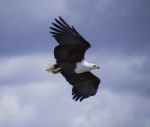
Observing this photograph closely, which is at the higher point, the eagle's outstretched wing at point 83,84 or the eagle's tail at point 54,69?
the eagle's outstretched wing at point 83,84

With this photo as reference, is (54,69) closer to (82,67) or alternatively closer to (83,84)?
(82,67)

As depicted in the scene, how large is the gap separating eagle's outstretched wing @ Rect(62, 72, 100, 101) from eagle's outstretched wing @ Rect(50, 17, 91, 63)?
166 cm

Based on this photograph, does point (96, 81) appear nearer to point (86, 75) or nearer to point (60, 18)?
point (86, 75)

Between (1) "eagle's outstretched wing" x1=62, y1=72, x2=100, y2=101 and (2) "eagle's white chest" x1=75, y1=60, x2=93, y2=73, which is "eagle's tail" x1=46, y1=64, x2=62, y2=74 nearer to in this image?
(2) "eagle's white chest" x1=75, y1=60, x2=93, y2=73

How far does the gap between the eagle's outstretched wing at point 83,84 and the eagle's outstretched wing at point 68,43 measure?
1655 mm

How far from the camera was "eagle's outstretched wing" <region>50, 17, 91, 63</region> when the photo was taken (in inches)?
2146

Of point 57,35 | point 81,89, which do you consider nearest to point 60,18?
point 57,35

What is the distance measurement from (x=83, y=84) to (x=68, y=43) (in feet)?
9.91

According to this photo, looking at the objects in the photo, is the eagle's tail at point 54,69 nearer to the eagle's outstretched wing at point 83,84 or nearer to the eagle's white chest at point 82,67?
the eagle's white chest at point 82,67

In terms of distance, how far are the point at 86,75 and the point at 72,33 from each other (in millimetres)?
3259

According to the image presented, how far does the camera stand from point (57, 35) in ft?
179

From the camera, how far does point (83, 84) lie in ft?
187

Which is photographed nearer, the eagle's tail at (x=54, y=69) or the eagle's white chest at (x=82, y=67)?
the eagle's tail at (x=54, y=69)

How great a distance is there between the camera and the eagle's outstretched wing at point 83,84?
56.7m
